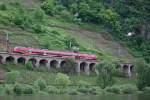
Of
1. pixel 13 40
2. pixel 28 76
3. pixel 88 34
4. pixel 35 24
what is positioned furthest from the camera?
pixel 88 34

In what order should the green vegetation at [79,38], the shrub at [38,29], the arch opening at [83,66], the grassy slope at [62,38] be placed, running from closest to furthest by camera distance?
the green vegetation at [79,38], the grassy slope at [62,38], the arch opening at [83,66], the shrub at [38,29]

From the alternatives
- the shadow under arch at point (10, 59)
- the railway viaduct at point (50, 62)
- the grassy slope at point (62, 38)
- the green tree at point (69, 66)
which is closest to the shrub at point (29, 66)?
the grassy slope at point (62, 38)

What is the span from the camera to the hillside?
123m

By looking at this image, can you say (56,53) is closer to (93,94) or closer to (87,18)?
(93,94)

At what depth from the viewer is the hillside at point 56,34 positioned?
402 ft

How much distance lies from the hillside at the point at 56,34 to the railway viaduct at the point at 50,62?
13.6 feet

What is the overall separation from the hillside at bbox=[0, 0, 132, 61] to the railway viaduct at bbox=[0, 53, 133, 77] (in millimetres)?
4142

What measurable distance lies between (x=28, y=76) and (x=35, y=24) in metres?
28.9

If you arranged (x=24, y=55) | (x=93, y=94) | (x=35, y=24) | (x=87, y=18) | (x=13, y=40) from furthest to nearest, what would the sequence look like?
(x=87, y=18)
(x=35, y=24)
(x=13, y=40)
(x=24, y=55)
(x=93, y=94)

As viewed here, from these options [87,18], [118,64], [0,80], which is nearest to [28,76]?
[0,80]

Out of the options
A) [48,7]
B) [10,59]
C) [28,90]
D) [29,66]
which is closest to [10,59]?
[10,59]

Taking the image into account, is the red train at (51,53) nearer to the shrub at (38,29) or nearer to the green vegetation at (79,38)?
the green vegetation at (79,38)

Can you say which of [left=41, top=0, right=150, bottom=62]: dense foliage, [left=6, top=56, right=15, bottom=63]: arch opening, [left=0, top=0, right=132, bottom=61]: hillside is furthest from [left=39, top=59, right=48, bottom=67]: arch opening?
[left=41, top=0, right=150, bottom=62]: dense foliage

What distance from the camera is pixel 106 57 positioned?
12625 cm
